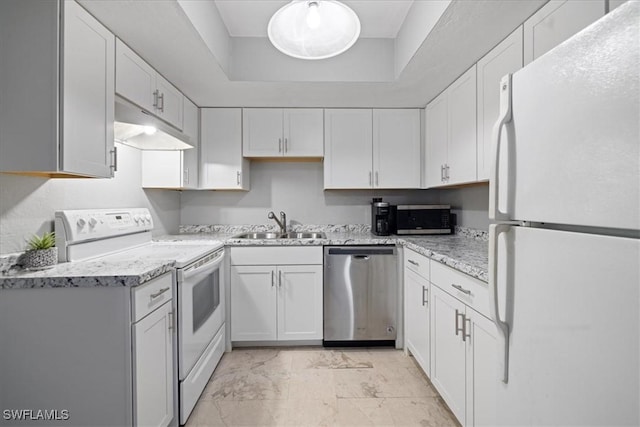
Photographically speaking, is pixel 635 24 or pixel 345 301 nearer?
pixel 635 24

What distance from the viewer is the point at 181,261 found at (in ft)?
5.32

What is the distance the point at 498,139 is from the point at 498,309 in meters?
0.54

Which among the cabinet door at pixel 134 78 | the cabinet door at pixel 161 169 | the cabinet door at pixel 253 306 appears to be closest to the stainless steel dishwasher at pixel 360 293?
the cabinet door at pixel 253 306

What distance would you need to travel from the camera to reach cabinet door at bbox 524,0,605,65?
1141mm

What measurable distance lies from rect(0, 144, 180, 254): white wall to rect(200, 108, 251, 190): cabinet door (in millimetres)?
547

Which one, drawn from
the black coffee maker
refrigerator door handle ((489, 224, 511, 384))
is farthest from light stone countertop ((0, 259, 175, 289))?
the black coffee maker

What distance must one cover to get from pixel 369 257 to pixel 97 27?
220 cm

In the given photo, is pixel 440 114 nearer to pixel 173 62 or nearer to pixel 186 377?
pixel 173 62

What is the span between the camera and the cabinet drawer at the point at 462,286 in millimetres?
1273

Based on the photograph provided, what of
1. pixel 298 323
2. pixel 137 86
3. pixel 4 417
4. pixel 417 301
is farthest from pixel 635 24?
A: pixel 298 323

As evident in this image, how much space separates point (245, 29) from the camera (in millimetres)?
2164

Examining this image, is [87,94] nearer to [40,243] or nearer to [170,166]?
[40,243]

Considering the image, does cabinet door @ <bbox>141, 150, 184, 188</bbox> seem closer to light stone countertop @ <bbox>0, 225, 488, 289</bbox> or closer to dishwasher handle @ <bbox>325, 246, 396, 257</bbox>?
light stone countertop @ <bbox>0, 225, 488, 289</bbox>

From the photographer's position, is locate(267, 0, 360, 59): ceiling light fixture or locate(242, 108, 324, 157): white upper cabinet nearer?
locate(267, 0, 360, 59): ceiling light fixture
